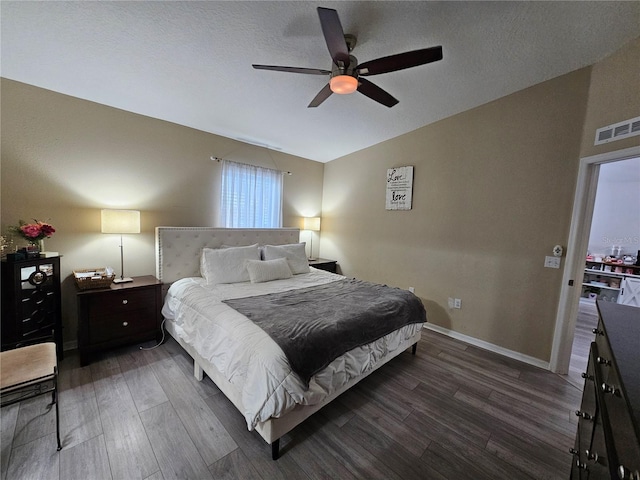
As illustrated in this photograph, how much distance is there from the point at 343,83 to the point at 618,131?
2368mm

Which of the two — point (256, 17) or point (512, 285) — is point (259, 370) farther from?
point (512, 285)

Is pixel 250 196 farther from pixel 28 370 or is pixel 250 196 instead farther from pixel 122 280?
pixel 28 370

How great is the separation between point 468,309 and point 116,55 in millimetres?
4350

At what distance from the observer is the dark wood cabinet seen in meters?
1.97

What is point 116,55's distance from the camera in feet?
6.38

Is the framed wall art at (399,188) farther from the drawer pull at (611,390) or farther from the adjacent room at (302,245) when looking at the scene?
the drawer pull at (611,390)

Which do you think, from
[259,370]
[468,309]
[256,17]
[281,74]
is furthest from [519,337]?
[256,17]

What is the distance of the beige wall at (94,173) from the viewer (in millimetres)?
2213

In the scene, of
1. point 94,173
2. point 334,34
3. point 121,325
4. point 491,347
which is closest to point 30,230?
point 94,173

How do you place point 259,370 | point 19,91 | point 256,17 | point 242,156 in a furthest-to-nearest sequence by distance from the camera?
point 242,156, point 19,91, point 256,17, point 259,370

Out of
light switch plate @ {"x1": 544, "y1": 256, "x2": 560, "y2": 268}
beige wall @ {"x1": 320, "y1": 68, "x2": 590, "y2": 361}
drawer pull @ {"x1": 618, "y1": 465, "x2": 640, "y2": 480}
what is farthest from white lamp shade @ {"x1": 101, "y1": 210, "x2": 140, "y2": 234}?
light switch plate @ {"x1": 544, "y1": 256, "x2": 560, "y2": 268}

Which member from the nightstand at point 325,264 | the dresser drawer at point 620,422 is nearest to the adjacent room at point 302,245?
the dresser drawer at point 620,422

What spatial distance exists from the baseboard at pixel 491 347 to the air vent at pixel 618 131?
2.19 meters

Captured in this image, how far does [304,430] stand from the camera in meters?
1.67
